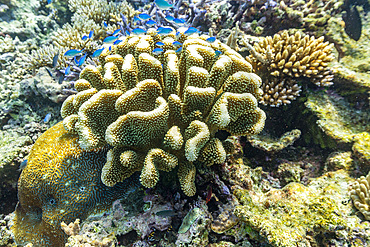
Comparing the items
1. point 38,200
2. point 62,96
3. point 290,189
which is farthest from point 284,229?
point 62,96

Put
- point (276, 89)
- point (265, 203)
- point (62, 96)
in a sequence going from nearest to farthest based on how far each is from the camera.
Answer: point (265, 203) < point (276, 89) < point (62, 96)

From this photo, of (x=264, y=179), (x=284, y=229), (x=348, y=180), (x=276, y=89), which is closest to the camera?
(x=284, y=229)

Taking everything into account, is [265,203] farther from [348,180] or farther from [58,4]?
[58,4]

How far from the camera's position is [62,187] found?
243cm

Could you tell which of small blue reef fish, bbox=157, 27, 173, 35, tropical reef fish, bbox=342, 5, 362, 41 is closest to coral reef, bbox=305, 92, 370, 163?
small blue reef fish, bbox=157, 27, 173, 35

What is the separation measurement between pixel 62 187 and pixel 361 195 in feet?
12.3

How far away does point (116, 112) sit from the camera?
2232mm

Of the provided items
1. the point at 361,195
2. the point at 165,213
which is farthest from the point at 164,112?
the point at 361,195

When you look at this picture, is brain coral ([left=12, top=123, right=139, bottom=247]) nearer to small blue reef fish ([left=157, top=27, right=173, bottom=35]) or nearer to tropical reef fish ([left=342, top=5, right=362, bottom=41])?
small blue reef fish ([left=157, top=27, right=173, bottom=35])

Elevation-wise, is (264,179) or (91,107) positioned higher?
(91,107)

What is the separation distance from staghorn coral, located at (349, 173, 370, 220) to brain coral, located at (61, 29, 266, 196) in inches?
62.6

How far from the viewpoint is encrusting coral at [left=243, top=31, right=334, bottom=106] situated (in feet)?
11.9

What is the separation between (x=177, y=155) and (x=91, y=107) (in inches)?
42.1

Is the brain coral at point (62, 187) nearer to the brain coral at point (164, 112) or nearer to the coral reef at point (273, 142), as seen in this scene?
the brain coral at point (164, 112)
